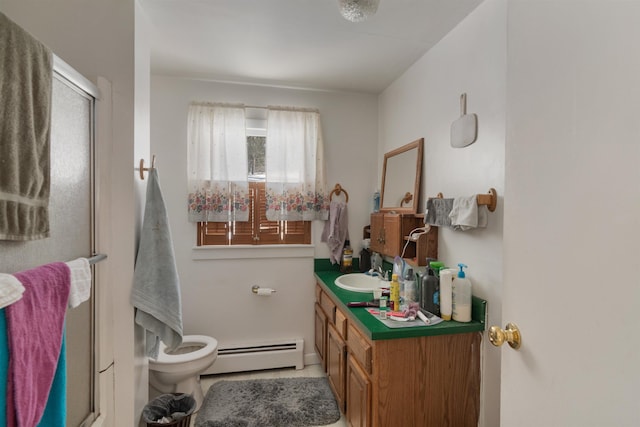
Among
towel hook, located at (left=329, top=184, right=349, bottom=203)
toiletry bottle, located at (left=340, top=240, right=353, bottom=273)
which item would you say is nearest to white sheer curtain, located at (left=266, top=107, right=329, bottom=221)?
towel hook, located at (left=329, top=184, right=349, bottom=203)

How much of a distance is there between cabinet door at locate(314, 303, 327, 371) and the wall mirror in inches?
40.1

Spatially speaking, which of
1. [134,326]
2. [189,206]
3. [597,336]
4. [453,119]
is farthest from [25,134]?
[453,119]

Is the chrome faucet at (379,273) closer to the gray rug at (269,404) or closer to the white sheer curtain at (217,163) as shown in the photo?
the gray rug at (269,404)

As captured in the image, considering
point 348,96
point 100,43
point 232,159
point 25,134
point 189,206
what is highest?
point 348,96

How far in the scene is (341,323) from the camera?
1.83m

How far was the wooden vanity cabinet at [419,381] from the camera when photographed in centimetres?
139

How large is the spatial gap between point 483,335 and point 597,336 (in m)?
1.06

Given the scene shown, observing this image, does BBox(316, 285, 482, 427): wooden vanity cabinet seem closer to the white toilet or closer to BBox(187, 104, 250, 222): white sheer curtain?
the white toilet

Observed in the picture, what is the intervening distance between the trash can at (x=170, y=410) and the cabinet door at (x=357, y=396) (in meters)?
0.92

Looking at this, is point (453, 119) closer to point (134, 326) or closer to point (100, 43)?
point (100, 43)

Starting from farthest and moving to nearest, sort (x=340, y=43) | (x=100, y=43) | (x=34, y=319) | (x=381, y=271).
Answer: (x=381, y=271), (x=340, y=43), (x=100, y=43), (x=34, y=319)

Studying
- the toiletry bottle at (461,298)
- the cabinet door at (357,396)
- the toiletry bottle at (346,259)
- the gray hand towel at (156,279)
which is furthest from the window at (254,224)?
the toiletry bottle at (461,298)

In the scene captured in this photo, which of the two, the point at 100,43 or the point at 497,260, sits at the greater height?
the point at 100,43

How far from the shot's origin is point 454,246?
5.58 ft
